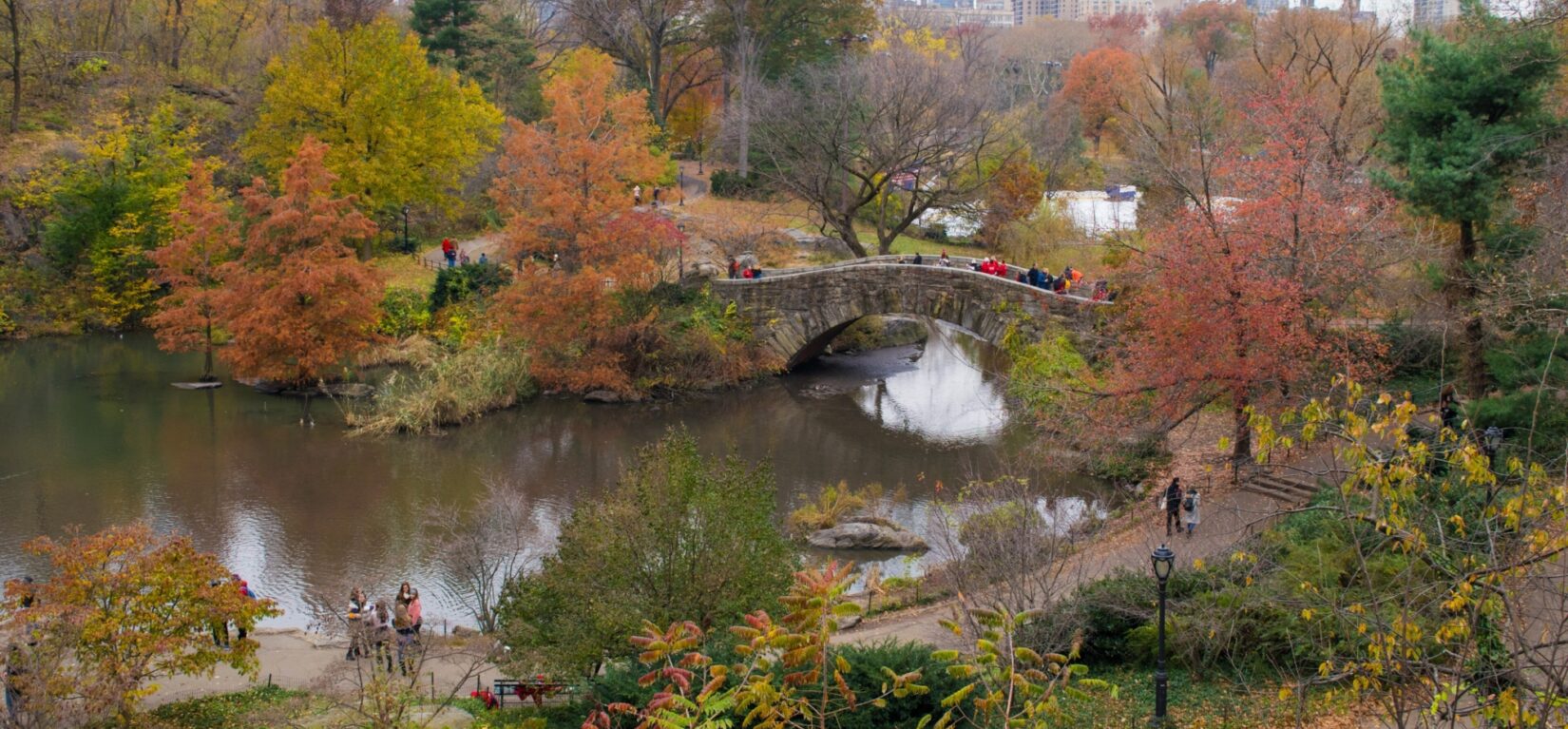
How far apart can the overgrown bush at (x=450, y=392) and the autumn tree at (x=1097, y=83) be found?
33.1 m

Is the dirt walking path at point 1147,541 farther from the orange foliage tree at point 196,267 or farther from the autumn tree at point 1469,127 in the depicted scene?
the orange foliage tree at point 196,267

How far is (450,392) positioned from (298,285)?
176 inches

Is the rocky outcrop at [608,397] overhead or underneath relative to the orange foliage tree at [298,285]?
underneath

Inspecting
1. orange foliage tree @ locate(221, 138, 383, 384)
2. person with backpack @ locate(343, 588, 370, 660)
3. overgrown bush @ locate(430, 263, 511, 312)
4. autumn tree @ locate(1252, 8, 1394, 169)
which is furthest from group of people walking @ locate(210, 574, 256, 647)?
overgrown bush @ locate(430, 263, 511, 312)

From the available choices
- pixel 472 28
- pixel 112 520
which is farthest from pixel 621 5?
pixel 112 520

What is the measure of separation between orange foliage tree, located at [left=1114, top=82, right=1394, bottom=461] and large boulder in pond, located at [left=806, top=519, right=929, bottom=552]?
4.59m

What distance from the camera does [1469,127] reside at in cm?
2103

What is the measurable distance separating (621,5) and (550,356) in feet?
77.7

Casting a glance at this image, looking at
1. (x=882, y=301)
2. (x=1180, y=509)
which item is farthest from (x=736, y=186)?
(x=1180, y=509)

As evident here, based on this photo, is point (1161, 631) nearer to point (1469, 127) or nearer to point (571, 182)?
point (1469, 127)

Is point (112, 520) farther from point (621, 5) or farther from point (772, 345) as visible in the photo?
point (621, 5)

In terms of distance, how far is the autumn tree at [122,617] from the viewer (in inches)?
527

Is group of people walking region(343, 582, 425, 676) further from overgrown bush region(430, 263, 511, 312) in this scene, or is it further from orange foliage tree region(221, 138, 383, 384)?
overgrown bush region(430, 263, 511, 312)

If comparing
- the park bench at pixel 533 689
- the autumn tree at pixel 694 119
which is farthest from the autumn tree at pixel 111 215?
the park bench at pixel 533 689
